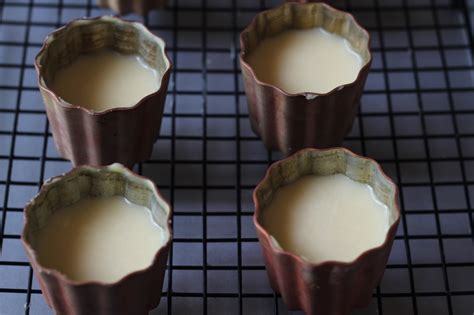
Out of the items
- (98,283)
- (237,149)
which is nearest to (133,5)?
(237,149)

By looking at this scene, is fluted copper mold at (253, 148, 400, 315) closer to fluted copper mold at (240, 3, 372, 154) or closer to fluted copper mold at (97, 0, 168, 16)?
fluted copper mold at (240, 3, 372, 154)

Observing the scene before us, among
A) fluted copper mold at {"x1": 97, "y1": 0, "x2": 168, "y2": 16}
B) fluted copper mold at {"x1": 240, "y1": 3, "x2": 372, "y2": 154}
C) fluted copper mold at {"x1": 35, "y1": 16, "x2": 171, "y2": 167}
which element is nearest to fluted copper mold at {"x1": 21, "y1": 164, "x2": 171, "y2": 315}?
fluted copper mold at {"x1": 35, "y1": 16, "x2": 171, "y2": 167}

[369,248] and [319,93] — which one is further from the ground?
[319,93]

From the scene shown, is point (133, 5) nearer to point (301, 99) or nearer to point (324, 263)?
point (301, 99)

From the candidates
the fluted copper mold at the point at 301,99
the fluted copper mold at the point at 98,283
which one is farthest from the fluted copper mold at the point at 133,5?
the fluted copper mold at the point at 98,283

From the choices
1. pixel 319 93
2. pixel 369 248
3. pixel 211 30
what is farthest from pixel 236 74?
pixel 369 248

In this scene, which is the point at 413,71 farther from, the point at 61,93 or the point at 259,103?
the point at 61,93
